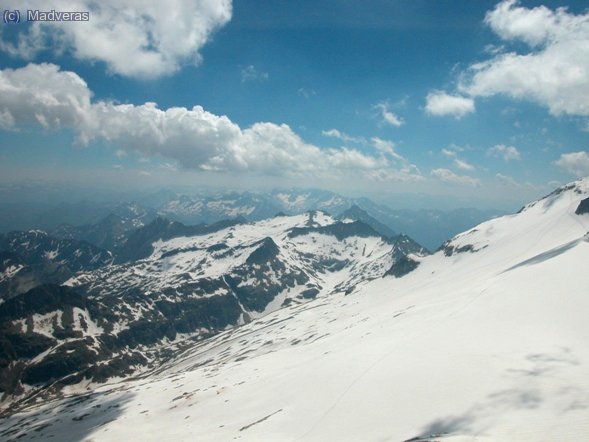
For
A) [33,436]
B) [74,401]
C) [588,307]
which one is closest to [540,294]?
[588,307]

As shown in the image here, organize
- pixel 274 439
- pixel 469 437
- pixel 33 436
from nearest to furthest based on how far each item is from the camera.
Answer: pixel 469 437
pixel 274 439
pixel 33 436

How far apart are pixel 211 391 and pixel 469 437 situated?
80.0 m

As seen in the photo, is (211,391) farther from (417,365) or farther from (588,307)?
(588,307)

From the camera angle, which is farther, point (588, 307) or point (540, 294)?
point (540, 294)

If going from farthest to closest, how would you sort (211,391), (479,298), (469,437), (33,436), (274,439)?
(33,436), (211,391), (479,298), (274,439), (469,437)

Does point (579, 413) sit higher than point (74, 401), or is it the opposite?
point (579, 413)

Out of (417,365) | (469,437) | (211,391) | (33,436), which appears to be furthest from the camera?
(33,436)

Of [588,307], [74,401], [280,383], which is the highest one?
[588,307]

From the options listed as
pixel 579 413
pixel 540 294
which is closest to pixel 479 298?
pixel 540 294

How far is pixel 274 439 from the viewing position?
152 ft

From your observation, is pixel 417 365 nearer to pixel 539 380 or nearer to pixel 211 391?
pixel 539 380

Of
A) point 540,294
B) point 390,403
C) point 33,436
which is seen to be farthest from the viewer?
point 33,436

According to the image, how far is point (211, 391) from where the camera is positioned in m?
93.6

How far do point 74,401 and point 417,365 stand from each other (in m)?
Result: 153
